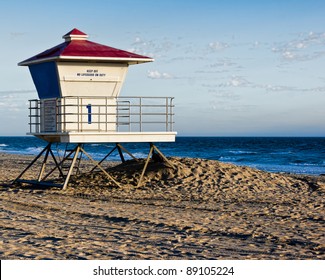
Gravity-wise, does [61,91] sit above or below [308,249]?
above

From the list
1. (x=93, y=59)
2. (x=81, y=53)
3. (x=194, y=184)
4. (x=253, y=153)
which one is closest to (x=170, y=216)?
(x=194, y=184)

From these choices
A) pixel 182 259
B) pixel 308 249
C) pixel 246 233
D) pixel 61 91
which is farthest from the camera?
pixel 61 91

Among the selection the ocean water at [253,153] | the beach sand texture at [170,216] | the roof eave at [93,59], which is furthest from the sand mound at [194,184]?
the roof eave at [93,59]

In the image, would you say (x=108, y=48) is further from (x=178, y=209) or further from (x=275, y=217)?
(x=275, y=217)

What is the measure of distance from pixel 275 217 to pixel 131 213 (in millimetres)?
3426

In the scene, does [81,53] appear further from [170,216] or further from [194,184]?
[170,216]

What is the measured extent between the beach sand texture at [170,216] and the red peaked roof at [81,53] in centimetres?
403

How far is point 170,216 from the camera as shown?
14.3 metres

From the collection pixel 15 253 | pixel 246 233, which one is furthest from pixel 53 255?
pixel 246 233

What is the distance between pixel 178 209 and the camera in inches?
615

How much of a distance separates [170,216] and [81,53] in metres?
6.51

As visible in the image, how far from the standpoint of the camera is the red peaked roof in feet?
60.0

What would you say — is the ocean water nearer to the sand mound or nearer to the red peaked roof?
the sand mound

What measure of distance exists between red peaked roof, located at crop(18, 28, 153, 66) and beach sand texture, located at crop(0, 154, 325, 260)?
4.03 metres
